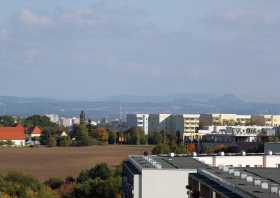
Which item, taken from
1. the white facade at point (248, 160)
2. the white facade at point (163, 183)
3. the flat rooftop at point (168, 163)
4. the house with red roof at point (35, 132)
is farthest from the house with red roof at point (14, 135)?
the white facade at point (163, 183)

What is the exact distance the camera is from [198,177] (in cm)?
2708

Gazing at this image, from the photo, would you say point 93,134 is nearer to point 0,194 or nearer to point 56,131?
point 56,131

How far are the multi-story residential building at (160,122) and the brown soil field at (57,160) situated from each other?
54.4 meters

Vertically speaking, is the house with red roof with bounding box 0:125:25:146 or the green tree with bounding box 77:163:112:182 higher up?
the house with red roof with bounding box 0:125:25:146

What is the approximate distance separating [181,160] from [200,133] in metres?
87.2

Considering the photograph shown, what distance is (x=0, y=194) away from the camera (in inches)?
1628

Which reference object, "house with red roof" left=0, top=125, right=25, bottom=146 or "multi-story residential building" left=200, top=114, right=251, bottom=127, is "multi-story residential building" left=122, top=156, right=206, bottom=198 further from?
"multi-story residential building" left=200, top=114, right=251, bottom=127

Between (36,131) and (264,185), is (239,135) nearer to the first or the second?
(36,131)

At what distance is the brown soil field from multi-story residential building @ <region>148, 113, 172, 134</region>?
2141 inches

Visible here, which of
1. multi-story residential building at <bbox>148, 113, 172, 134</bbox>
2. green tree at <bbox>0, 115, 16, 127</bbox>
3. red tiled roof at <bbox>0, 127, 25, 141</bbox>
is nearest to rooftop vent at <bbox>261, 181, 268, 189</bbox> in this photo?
red tiled roof at <bbox>0, 127, 25, 141</bbox>

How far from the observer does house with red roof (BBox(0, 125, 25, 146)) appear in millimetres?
127562

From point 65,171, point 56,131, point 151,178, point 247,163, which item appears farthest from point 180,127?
point 151,178

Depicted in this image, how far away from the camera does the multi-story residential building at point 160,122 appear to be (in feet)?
Answer: 545

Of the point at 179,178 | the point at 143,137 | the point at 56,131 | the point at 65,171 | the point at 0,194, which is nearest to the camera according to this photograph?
the point at 179,178
